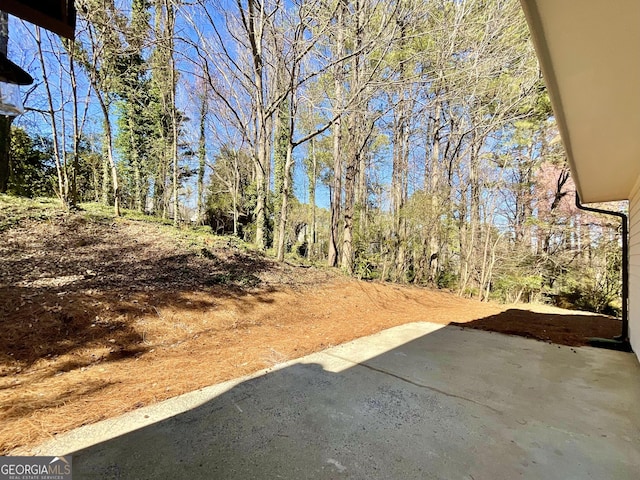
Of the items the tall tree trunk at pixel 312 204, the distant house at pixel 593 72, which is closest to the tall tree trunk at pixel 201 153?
the tall tree trunk at pixel 312 204

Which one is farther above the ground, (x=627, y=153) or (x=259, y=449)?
(x=627, y=153)

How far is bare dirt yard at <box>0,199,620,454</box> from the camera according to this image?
2158mm

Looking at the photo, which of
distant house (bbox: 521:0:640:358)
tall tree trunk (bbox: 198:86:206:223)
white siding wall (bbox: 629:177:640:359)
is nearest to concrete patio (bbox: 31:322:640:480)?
white siding wall (bbox: 629:177:640:359)

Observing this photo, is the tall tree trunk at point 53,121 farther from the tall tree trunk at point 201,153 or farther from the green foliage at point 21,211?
the tall tree trunk at point 201,153

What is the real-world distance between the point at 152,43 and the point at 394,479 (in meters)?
6.91

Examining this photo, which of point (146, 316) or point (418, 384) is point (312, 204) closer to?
point (146, 316)

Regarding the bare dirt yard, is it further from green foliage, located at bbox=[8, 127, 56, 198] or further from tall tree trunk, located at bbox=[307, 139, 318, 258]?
tall tree trunk, located at bbox=[307, 139, 318, 258]

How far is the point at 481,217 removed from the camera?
8617 millimetres

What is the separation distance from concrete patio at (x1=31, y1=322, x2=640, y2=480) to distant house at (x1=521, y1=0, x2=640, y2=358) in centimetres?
199

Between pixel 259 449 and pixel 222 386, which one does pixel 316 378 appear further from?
pixel 259 449

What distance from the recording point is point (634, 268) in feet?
12.0

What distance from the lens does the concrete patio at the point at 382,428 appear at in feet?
4.62

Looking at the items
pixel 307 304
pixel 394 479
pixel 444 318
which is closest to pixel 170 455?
pixel 394 479

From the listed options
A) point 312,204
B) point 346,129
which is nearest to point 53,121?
point 346,129
